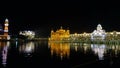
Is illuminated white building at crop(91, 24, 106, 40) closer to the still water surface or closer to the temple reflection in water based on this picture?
the temple reflection in water

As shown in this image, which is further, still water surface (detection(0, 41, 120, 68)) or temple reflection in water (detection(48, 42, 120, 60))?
temple reflection in water (detection(48, 42, 120, 60))

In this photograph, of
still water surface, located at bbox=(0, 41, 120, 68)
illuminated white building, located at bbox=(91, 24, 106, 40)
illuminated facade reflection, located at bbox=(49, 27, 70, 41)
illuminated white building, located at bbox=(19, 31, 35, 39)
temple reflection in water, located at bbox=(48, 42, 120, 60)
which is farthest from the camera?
illuminated white building, located at bbox=(19, 31, 35, 39)

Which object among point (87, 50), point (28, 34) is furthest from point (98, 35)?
point (87, 50)

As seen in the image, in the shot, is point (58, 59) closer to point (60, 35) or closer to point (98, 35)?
point (98, 35)

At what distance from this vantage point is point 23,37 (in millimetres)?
139500

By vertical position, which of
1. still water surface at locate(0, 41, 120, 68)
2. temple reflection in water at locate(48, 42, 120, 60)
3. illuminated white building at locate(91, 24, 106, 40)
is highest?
illuminated white building at locate(91, 24, 106, 40)

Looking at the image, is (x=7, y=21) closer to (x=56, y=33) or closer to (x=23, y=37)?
(x=23, y=37)

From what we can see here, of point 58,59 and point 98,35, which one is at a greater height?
point 98,35

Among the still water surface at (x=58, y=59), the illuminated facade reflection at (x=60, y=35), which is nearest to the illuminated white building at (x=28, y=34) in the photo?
the illuminated facade reflection at (x=60, y=35)

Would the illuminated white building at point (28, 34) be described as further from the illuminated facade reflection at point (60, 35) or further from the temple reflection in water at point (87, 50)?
the temple reflection in water at point (87, 50)

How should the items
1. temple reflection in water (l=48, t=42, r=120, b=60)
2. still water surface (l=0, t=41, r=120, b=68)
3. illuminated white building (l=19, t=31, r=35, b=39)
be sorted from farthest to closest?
illuminated white building (l=19, t=31, r=35, b=39), temple reflection in water (l=48, t=42, r=120, b=60), still water surface (l=0, t=41, r=120, b=68)

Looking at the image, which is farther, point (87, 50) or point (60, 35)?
point (60, 35)

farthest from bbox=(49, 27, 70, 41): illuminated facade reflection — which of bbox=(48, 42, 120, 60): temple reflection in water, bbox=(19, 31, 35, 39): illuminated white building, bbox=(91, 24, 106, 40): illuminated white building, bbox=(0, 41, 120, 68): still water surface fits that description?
bbox=(0, 41, 120, 68): still water surface

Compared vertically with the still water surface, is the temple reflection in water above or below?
above
